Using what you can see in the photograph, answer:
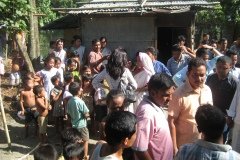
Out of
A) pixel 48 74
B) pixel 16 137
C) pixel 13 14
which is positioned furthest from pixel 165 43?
pixel 13 14

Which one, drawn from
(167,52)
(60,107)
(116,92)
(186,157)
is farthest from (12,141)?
(167,52)

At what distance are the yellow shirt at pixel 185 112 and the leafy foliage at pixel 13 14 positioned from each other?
13.3 feet

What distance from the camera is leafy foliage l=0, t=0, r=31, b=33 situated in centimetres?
715

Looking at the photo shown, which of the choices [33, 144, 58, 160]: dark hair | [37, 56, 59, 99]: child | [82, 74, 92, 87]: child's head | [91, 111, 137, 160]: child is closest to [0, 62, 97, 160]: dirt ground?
[37, 56, 59, 99]: child

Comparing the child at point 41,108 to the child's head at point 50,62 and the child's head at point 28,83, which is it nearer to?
the child's head at point 28,83

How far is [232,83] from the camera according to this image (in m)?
5.62

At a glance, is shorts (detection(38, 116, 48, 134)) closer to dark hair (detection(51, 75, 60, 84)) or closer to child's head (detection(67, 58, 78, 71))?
dark hair (detection(51, 75, 60, 84))

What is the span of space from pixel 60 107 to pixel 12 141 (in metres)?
1.14

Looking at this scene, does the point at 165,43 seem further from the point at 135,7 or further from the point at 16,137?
the point at 16,137

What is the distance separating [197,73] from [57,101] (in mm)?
4540

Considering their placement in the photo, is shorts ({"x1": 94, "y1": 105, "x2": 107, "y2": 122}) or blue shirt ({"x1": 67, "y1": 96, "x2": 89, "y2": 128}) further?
blue shirt ({"x1": 67, "y1": 96, "x2": 89, "y2": 128})

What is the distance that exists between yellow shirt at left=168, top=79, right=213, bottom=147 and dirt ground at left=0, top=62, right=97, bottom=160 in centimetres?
354

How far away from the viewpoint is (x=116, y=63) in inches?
227

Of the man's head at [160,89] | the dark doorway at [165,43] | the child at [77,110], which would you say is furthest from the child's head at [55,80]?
the dark doorway at [165,43]
